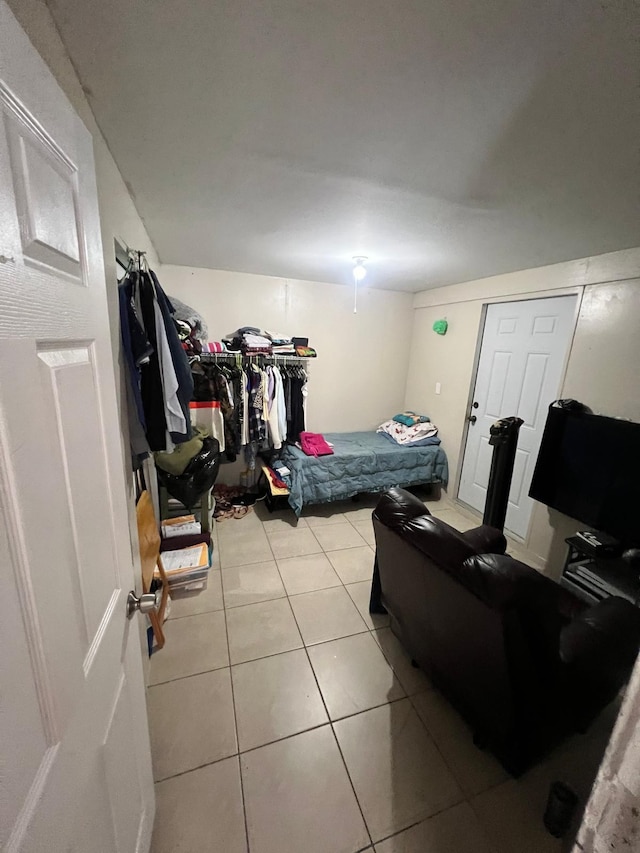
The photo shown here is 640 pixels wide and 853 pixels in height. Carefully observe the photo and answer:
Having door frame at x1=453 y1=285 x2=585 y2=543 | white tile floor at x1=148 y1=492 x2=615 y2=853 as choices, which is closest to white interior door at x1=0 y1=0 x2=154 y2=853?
white tile floor at x1=148 y1=492 x2=615 y2=853

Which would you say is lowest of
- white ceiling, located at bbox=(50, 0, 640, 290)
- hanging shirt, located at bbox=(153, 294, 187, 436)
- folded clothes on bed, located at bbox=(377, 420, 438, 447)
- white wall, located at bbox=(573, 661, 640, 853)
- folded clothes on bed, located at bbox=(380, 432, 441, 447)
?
folded clothes on bed, located at bbox=(380, 432, 441, 447)

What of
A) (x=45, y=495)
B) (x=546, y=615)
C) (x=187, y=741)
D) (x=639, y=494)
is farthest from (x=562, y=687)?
(x=45, y=495)

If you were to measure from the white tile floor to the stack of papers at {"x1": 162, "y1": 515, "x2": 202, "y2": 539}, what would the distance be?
1.50ft

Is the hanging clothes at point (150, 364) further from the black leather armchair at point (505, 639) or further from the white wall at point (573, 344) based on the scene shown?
the white wall at point (573, 344)

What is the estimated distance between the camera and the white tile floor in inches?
44.1

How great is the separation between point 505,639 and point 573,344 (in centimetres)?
221

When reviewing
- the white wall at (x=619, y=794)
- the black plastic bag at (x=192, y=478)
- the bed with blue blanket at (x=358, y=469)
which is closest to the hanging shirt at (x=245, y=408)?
the bed with blue blanket at (x=358, y=469)

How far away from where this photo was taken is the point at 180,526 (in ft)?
7.77

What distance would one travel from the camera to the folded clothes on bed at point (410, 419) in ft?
12.4

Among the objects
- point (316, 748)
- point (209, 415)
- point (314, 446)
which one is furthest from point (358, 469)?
point (316, 748)

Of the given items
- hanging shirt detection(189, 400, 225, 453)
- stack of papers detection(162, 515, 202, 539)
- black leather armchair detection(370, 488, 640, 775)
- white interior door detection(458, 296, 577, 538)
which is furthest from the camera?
hanging shirt detection(189, 400, 225, 453)

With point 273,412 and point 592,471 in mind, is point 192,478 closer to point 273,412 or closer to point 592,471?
point 273,412

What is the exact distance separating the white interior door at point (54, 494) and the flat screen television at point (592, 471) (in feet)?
8.39

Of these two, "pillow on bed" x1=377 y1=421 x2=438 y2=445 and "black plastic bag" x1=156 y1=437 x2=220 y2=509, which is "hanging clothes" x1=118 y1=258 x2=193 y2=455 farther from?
"pillow on bed" x1=377 y1=421 x2=438 y2=445
